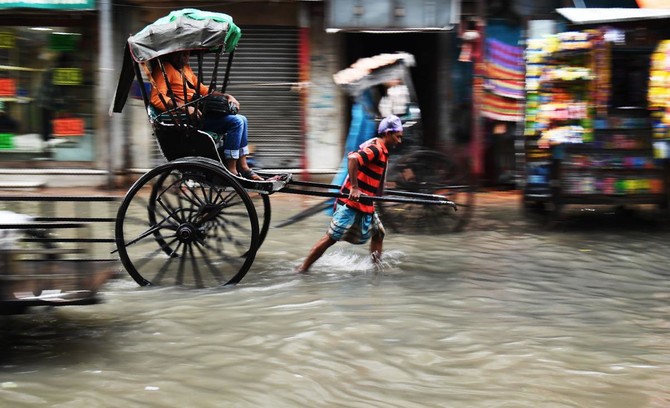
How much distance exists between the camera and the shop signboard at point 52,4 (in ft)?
37.7

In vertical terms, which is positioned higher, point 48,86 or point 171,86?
point 48,86

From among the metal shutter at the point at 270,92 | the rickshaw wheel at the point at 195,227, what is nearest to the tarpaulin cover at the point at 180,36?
the rickshaw wheel at the point at 195,227

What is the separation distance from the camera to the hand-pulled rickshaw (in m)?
5.98

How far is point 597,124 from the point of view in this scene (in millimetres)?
8547

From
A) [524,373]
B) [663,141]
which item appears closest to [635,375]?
[524,373]

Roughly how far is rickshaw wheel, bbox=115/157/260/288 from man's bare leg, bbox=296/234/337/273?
55cm

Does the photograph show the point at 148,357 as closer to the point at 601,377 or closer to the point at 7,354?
the point at 7,354

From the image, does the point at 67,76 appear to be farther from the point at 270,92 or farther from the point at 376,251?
the point at 376,251

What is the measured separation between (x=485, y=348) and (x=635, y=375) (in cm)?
82

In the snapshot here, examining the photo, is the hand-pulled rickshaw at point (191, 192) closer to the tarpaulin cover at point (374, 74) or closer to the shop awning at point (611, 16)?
the tarpaulin cover at point (374, 74)

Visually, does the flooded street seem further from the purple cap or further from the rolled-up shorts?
the purple cap

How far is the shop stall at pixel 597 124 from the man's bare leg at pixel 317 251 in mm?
2993

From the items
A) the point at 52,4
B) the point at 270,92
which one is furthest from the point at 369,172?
the point at 52,4

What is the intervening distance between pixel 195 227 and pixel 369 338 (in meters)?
1.76
